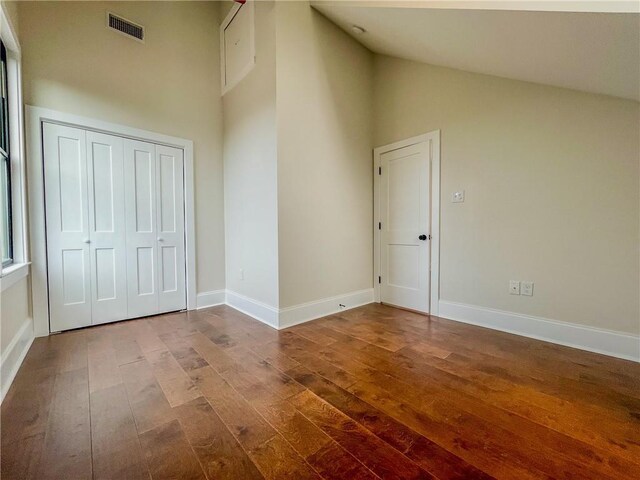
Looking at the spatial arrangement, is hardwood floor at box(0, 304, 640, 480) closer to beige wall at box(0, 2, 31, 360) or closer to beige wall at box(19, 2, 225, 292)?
beige wall at box(0, 2, 31, 360)

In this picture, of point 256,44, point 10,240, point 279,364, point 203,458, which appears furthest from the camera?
point 256,44

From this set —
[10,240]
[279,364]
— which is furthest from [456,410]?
[10,240]

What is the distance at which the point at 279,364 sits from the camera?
6.25 feet

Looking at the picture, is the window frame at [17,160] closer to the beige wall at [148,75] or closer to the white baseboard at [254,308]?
the beige wall at [148,75]

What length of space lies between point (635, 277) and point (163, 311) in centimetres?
420

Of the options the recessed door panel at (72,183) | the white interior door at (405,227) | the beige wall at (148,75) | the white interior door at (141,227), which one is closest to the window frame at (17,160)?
the beige wall at (148,75)

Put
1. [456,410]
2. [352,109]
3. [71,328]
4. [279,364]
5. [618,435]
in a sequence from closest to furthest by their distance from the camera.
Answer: [618,435]
[456,410]
[279,364]
[71,328]
[352,109]

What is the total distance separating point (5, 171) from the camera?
85.1 inches

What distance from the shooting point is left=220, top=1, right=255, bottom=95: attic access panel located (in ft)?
9.31

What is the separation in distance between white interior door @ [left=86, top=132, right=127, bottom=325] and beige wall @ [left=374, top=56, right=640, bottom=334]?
322 centimetres

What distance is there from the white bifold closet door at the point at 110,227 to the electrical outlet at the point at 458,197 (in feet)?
9.93

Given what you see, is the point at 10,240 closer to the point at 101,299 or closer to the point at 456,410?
the point at 101,299

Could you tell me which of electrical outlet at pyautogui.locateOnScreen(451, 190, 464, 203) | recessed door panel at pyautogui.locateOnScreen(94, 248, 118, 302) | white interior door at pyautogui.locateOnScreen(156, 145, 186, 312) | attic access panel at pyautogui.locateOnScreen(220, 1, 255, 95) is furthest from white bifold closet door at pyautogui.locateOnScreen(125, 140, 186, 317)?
electrical outlet at pyautogui.locateOnScreen(451, 190, 464, 203)

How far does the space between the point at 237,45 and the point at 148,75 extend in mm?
1026
